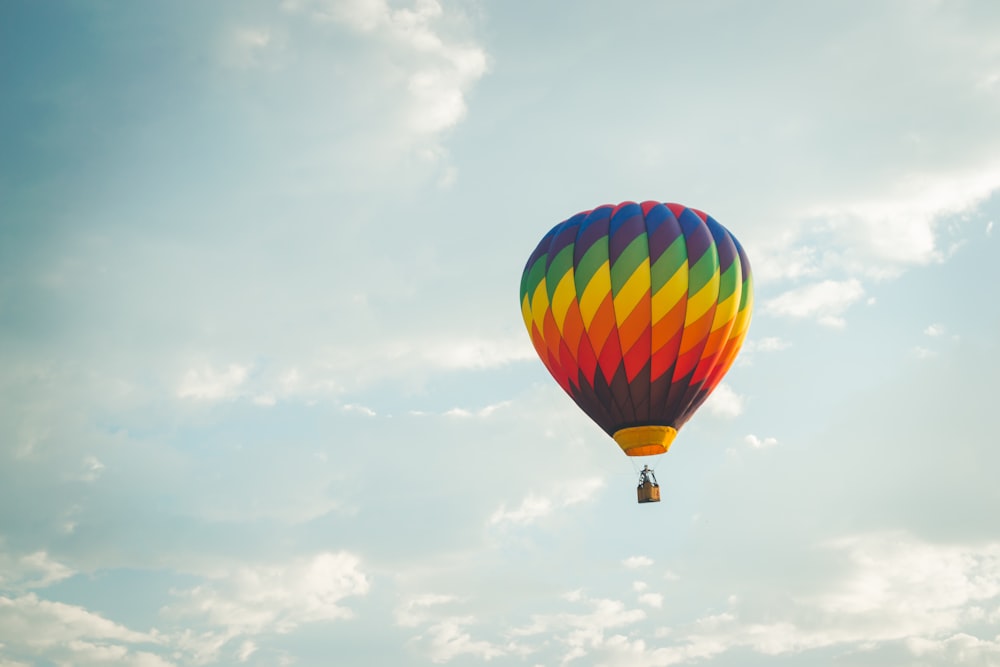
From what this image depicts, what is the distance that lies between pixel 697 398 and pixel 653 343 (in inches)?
106

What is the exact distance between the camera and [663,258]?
138 ft

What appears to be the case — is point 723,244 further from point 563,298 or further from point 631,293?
point 563,298

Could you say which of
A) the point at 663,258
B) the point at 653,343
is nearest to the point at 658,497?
the point at 653,343

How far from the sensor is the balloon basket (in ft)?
138

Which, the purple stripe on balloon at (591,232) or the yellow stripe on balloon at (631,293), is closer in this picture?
the yellow stripe on balloon at (631,293)

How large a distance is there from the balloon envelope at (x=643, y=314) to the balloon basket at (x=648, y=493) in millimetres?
1092

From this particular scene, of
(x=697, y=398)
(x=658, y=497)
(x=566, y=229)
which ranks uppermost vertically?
(x=566, y=229)

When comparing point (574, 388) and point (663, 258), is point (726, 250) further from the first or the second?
point (574, 388)

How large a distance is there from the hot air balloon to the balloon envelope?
0.10ft

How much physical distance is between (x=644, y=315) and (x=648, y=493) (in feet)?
18.0

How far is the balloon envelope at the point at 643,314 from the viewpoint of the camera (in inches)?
1644

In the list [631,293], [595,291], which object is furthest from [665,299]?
[595,291]

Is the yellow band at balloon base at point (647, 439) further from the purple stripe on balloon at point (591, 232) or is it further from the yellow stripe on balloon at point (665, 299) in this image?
the purple stripe on balloon at point (591, 232)

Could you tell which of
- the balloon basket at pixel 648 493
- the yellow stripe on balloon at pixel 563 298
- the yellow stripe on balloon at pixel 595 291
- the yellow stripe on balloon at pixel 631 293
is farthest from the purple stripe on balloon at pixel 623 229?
the balloon basket at pixel 648 493
